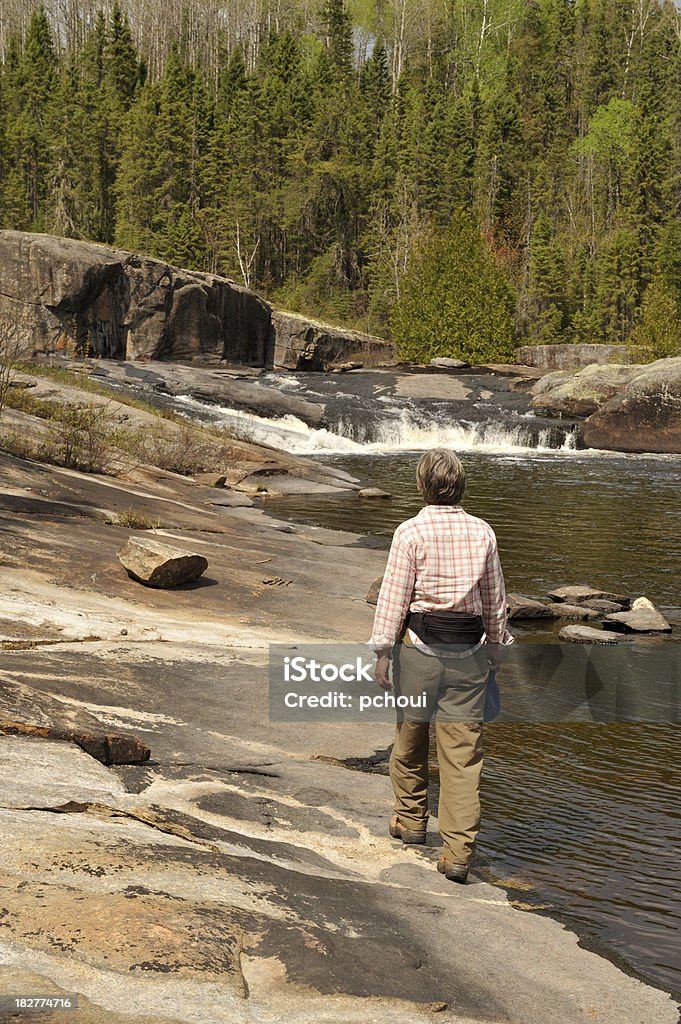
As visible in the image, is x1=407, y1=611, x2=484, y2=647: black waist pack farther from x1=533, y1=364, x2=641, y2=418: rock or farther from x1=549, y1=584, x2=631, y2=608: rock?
x1=533, y1=364, x2=641, y2=418: rock

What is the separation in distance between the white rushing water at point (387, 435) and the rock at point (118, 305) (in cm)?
603

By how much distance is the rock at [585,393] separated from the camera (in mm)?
36969

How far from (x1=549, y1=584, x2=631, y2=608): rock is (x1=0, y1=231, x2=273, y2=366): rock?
74.4 ft

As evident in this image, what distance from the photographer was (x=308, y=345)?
169ft

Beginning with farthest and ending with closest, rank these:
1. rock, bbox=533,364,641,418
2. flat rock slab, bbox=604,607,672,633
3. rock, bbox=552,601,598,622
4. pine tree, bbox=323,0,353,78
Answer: pine tree, bbox=323,0,353,78, rock, bbox=533,364,641,418, rock, bbox=552,601,598,622, flat rock slab, bbox=604,607,672,633

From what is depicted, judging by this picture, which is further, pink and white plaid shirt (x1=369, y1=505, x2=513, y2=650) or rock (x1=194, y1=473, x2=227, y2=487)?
rock (x1=194, y1=473, x2=227, y2=487)

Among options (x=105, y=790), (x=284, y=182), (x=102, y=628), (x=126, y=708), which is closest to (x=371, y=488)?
(x=102, y=628)

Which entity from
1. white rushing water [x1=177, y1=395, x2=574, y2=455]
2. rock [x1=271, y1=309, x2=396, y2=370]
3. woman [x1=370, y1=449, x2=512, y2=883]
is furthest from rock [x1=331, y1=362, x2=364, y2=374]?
woman [x1=370, y1=449, x2=512, y2=883]

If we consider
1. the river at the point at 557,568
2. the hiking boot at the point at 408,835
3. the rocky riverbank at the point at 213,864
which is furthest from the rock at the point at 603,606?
the hiking boot at the point at 408,835

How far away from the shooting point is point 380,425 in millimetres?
35219

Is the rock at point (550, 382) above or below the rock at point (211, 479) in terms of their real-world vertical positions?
above

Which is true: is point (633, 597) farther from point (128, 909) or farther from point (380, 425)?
point (380, 425)

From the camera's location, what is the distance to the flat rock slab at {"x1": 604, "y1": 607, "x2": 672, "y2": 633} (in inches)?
455

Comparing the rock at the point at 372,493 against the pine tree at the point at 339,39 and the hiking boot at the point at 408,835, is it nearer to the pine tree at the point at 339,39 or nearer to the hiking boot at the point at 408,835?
the hiking boot at the point at 408,835
